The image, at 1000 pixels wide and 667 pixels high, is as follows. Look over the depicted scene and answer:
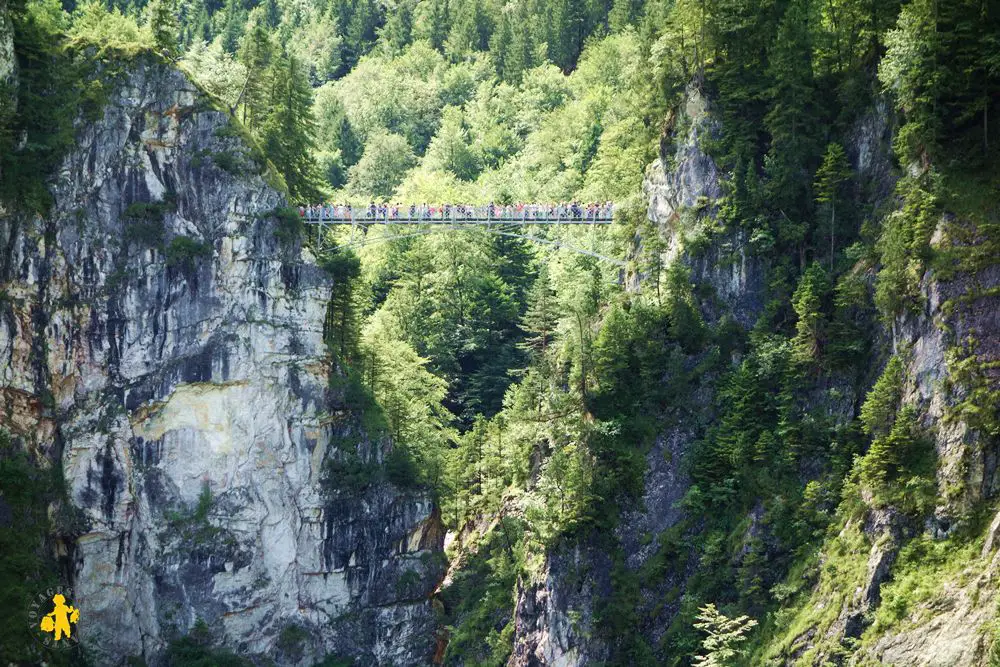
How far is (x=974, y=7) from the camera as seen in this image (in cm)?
4975

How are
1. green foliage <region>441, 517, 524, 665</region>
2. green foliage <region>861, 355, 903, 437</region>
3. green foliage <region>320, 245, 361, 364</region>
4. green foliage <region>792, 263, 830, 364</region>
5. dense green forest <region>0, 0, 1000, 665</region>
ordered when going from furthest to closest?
green foliage <region>320, 245, 361, 364</region> < green foliage <region>441, 517, 524, 665</region> < green foliage <region>792, 263, 830, 364</region> < dense green forest <region>0, 0, 1000, 665</region> < green foliage <region>861, 355, 903, 437</region>

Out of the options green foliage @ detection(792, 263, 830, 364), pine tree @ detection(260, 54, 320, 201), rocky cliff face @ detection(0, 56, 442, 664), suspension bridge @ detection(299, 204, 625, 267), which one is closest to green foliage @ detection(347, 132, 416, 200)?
pine tree @ detection(260, 54, 320, 201)

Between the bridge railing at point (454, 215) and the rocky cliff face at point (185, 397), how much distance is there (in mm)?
2120

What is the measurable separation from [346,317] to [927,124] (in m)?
27.4

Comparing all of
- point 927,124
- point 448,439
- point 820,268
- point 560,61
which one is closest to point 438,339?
point 448,439

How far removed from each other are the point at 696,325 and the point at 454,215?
1221 centimetres

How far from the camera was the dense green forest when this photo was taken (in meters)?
49.5

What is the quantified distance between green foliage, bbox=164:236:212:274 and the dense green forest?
5.58m

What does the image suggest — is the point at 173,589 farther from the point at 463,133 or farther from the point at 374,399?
the point at 463,133

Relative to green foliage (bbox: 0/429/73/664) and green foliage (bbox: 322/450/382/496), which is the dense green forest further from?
green foliage (bbox: 0/429/73/664)

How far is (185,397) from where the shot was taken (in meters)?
62.5

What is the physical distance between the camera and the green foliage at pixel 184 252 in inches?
2461

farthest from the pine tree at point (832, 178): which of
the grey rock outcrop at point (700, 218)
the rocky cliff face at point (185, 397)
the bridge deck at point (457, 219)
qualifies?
the rocky cliff face at point (185, 397)

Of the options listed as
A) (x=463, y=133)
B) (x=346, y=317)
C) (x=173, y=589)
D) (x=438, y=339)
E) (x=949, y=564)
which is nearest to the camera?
(x=949, y=564)
